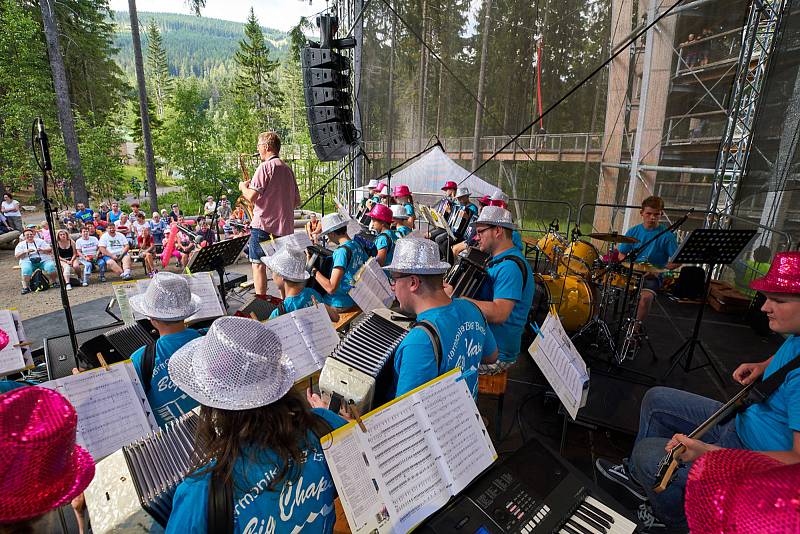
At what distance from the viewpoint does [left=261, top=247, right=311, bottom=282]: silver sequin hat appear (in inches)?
145

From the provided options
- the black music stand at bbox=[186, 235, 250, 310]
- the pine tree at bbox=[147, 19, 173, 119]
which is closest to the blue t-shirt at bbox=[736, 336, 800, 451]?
the black music stand at bbox=[186, 235, 250, 310]

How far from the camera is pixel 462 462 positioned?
5.54 feet

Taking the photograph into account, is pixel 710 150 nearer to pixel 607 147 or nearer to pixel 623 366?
pixel 607 147

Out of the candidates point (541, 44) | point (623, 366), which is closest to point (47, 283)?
point (623, 366)

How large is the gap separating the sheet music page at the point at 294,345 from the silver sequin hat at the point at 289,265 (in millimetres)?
866

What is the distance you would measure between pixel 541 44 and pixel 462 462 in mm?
12582

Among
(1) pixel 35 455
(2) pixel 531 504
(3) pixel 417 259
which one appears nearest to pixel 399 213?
(3) pixel 417 259

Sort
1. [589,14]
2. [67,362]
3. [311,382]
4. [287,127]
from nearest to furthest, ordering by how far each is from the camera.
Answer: [311,382] < [67,362] < [589,14] < [287,127]

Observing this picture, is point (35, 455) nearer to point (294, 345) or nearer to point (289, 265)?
point (294, 345)

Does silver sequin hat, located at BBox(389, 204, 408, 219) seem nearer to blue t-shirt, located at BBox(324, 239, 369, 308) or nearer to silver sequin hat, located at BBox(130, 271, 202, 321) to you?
blue t-shirt, located at BBox(324, 239, 369, 308)

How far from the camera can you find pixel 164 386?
244 cm

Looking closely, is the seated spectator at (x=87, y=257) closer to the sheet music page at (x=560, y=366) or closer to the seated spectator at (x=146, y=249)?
the seated spectator at (x=146, y=249)

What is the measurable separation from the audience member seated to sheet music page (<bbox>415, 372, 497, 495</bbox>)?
10.0 metres

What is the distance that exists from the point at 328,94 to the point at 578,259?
590 centimetres
